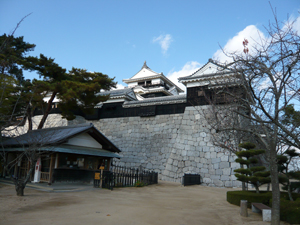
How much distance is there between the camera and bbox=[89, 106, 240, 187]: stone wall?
18.7 meters

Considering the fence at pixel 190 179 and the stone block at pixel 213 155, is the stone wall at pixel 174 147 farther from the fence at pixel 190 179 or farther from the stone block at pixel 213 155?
the fence at pixel 190 179

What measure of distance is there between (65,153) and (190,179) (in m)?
9.58

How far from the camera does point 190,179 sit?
57.6 feet

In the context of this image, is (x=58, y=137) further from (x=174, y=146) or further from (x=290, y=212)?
(x=290, y=212)

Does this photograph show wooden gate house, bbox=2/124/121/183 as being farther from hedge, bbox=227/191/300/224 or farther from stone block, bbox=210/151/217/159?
stone block, bbox=210/151/217/159

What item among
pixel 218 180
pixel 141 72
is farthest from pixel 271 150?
pixel 141 72

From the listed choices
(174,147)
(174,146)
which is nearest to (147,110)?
(174,146)

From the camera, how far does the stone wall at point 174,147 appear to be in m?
18.7

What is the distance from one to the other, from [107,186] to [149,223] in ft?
24.1

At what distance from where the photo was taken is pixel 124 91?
91.8ft

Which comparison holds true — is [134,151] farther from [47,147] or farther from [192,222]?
[192,222]

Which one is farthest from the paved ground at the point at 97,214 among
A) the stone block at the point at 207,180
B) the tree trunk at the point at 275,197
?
the stone block at the point at 207,180

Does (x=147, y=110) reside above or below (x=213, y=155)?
above

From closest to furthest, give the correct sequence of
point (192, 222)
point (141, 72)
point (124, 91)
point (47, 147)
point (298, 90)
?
point (298, 90)
point (192, 222)
point (47, 147)
point (124, 91)
point (141, 72)
